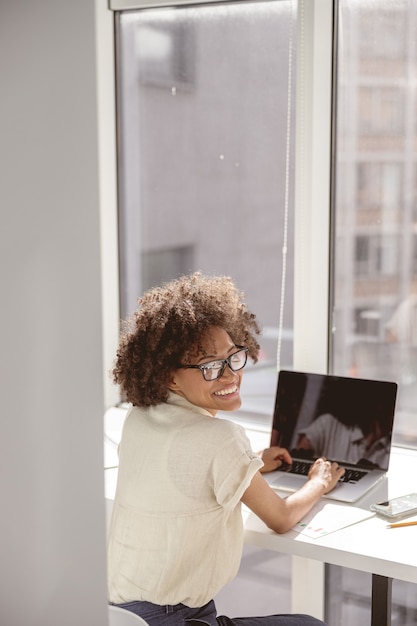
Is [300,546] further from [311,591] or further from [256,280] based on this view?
[256,280]

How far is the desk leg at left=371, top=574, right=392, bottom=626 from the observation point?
4.80 ft

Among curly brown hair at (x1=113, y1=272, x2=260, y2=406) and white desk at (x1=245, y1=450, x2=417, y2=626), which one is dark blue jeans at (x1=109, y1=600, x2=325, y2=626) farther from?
curly brown hair at (x1=113, y1=272, x2=260, y2=406)

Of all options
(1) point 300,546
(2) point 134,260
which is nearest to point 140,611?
(1) point 300,546

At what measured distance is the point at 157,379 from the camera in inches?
54.8

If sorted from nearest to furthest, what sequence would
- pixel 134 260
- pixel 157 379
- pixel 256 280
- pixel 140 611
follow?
1. pixel 140 611
2. pixel 157 379
3. pixel 256 280
4. pixel 134 260

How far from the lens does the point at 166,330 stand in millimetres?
1408

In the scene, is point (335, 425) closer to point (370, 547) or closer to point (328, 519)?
point (328, 519)

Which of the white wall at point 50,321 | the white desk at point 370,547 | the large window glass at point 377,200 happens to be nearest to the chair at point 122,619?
the white wall at point 50,321

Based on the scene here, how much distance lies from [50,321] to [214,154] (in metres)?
2.01

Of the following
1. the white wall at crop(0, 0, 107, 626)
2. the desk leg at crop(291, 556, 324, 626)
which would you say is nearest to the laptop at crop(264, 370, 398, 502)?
the desk leg at crop(291, 556, 324, 626)

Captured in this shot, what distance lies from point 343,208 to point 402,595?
1.03 meters

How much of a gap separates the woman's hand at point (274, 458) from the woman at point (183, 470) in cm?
21

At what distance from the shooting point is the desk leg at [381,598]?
146 centimetres

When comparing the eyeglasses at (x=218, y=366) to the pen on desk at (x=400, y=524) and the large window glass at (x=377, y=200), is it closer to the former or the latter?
the pen on desk at (x=400, y=524)
